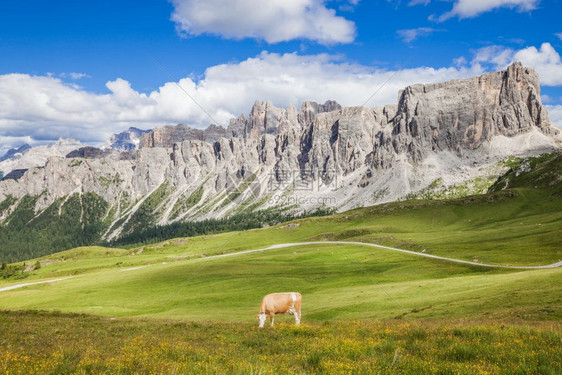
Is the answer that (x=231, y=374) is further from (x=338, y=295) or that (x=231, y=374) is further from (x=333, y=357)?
(x=338, y=295)

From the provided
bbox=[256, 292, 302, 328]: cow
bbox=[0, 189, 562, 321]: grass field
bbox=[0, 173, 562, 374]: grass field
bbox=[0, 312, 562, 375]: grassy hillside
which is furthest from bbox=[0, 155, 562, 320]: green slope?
bbox=[0, 312, 562, 375]: grassy hillside

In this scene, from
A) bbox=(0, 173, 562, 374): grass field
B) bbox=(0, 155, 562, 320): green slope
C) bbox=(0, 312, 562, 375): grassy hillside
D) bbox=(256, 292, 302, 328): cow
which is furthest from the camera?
bbox=(0, 155, 562, 320): green slope

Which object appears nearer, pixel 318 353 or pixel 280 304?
pixel 318 353

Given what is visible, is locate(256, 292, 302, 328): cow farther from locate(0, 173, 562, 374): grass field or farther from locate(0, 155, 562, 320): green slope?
locate(0, 155, 562, 320): green slope

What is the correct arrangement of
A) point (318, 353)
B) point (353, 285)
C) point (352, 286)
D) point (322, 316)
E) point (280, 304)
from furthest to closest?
point (353, 285) < point (352, 286) < point (322, 316) < point (280, 304) < point (318, 353)

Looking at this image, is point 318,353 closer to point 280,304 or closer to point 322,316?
point 280,304

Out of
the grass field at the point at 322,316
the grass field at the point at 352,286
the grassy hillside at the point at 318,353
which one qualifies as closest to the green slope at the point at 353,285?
the grass field at the point at 352,286

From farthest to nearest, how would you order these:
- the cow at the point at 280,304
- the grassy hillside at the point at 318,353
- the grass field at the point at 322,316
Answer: the cow at the point at 280,304 → the grass field at the point at 322,316 → the grassy hillside at the point at 318,353

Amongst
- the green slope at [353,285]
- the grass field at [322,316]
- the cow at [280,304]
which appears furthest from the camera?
the green slope at [353,285]

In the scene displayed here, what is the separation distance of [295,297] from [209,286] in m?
47.4

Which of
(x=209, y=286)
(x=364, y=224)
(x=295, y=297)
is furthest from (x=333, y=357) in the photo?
(x=364, y=224)

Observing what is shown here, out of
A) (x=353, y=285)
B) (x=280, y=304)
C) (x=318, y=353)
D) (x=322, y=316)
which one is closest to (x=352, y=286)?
(x=353, y=285)

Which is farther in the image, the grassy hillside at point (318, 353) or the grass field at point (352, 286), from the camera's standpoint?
the grass field at point (352, 286)

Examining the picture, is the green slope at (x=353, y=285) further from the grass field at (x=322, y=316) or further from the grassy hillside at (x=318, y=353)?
the grassy hillside at (x=318, y=353)
